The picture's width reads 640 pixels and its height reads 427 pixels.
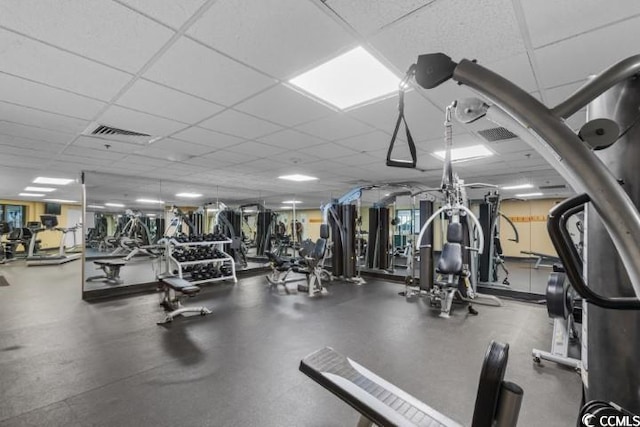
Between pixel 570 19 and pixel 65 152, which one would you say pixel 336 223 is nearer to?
pixel 65 152

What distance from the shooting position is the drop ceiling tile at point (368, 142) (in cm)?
358

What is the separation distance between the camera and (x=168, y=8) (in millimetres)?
1507

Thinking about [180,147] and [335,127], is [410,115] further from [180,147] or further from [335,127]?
[180,147]

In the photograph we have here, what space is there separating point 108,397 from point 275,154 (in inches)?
132

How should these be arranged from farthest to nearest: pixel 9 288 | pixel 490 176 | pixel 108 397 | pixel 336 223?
1. pixel 336 223
2. pixel 490 176
3. pixel 9 288
4. pixel 108 397

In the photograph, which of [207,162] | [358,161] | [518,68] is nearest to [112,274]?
[207,162]

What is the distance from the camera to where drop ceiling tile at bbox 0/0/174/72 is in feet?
4.91

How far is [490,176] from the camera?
6277 millimetres

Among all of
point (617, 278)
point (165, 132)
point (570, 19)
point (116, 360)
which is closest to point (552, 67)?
point (570, 19)

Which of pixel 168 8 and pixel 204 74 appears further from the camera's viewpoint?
pixel 204 74

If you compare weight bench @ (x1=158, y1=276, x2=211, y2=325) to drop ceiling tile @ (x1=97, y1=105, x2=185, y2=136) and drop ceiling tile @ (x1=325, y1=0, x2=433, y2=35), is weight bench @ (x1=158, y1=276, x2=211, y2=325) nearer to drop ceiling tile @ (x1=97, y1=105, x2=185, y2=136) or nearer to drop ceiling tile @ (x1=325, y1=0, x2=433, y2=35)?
drop ceiling tile @ (x1=97, y1=105, x2=185, y2=136)

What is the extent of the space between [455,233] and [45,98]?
15.3 feet

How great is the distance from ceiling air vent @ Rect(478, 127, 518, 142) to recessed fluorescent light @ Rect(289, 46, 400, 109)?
66.4 inches

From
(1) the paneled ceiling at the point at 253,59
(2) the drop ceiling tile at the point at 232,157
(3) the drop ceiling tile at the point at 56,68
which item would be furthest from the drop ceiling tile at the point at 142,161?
(3) the drop ceiling tile at the point at 56,68
